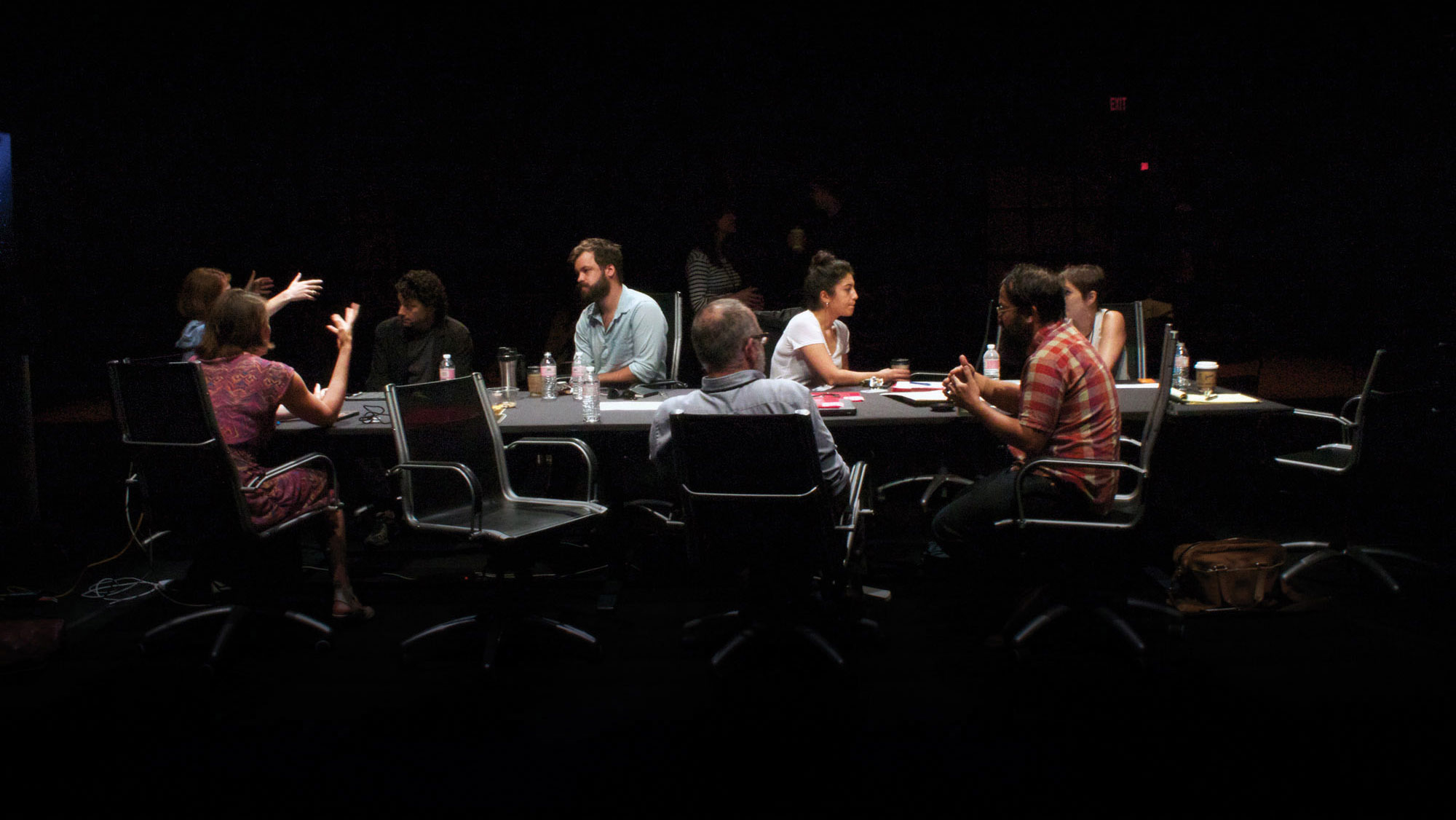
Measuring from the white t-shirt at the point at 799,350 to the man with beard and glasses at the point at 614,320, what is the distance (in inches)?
23.3

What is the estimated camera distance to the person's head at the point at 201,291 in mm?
4234

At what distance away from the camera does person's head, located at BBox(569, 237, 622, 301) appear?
474cm

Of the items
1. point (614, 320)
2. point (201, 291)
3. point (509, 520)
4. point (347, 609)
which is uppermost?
point (201, 291)

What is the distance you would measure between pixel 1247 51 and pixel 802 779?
5932mm

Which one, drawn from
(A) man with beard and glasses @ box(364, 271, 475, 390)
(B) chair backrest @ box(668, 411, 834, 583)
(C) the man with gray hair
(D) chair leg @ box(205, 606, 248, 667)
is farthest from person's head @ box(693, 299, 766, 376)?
(A) man with beard and glasses @ box(364, 271, 475, 390)

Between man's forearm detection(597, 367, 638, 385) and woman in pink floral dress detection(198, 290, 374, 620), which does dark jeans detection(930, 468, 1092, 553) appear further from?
woman in pink floral dress detection(198, 290, 374, 620)

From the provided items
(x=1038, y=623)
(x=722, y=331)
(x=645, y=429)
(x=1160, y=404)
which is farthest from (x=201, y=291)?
(x=1160, y=404)

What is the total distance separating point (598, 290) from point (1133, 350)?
2.59m

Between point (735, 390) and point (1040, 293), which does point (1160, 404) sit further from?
point (735, 390)

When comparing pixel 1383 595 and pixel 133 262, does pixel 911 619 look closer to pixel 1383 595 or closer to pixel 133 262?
pixel 1383 595

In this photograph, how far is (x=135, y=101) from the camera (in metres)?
6.59

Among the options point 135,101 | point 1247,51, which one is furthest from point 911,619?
point 135,101

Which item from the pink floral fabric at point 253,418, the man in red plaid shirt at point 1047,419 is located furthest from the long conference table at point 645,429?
the man in red plaid shirt at point 1047,419

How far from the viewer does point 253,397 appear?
3.26m
